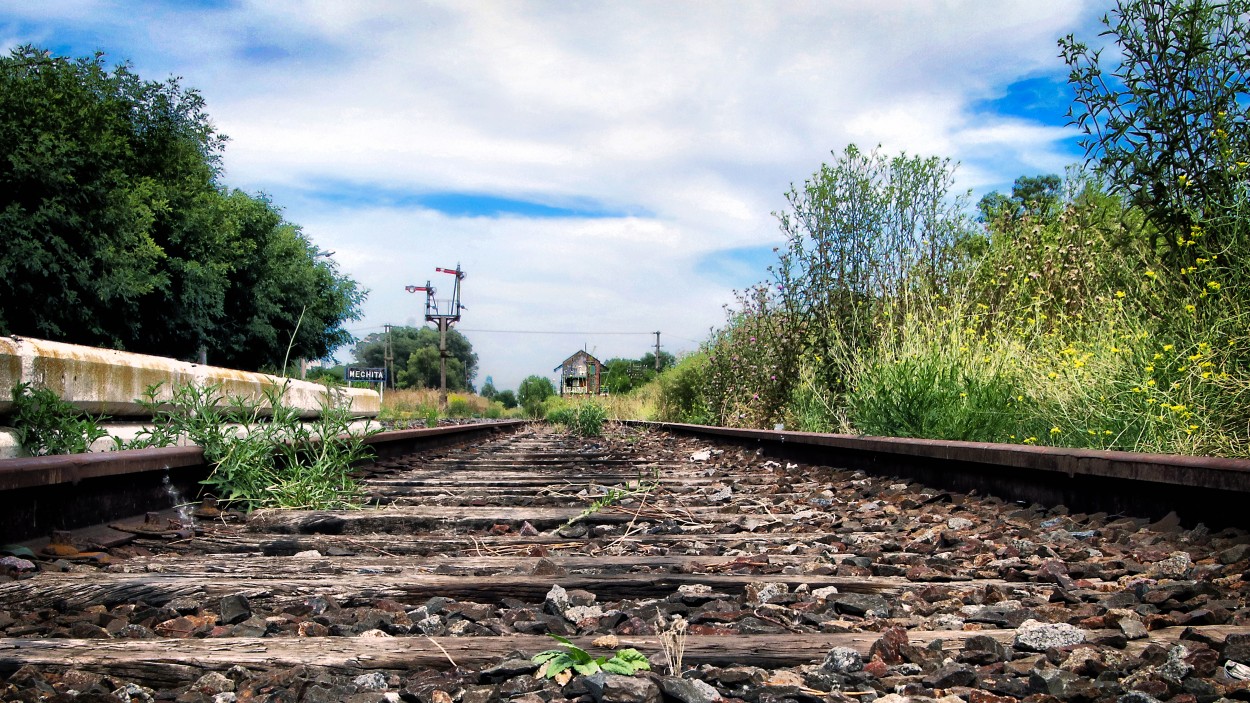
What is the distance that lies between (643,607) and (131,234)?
24.9 m

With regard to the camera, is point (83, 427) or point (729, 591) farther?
point (83, 427)

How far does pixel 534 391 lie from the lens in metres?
44.2

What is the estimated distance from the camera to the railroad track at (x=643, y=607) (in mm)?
1550

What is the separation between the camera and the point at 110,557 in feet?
8.93

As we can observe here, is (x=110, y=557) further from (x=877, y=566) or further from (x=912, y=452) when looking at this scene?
(x=912, y=452)

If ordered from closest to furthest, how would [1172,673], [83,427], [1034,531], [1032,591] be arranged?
[1172,673], [1032,591], [1034,531], [83,427]

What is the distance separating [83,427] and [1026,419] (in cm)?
547

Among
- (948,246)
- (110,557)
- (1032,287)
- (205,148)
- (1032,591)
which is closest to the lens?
(1032,591)

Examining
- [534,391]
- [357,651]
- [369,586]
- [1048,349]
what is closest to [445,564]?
[369,586]

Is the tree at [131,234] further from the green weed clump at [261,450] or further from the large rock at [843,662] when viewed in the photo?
the large rock at [843,662]

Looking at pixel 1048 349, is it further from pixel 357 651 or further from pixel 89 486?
pixel 89 486

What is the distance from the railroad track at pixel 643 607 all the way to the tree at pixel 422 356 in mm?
104128

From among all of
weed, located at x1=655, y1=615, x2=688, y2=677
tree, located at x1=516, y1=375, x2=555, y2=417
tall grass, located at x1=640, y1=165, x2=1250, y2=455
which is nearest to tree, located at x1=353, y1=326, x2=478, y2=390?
tree, located at x1=516, y1=375, x2=555, y2=417

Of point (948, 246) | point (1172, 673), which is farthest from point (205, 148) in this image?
point (1172, 673)
